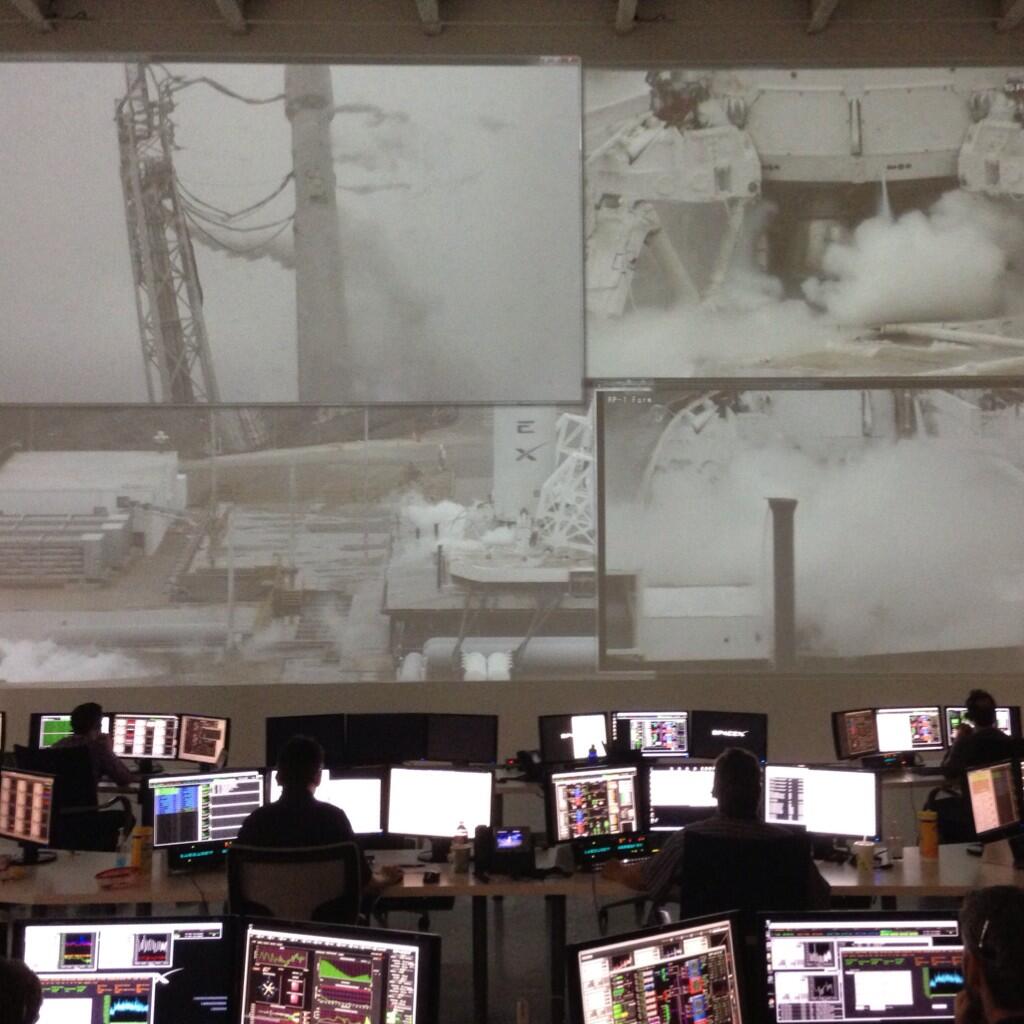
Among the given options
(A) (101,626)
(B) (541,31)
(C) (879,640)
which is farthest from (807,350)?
(A) (101,626)

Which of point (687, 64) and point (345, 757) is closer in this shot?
point (345, 757)

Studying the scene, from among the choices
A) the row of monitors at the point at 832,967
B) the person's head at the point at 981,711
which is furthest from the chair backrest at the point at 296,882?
the person's head at the point at 981,711

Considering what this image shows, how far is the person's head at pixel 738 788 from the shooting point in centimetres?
356

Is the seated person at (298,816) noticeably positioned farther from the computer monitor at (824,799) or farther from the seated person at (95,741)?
the seated person at (95,741)

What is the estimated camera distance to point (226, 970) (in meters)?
A: 2.71

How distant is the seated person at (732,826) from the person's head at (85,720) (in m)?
3.57

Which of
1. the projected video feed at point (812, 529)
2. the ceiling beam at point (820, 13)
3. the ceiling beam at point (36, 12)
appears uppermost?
the ceiling beam at point (820, 13)

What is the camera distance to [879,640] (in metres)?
8.09

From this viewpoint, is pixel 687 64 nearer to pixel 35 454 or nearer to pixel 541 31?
pixel 541 31

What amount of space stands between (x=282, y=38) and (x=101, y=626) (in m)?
4.04

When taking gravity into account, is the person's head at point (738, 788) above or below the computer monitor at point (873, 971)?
above

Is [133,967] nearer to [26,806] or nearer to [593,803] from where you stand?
[26,806]

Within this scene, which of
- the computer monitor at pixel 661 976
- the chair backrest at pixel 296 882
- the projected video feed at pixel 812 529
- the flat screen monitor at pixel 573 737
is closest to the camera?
the computer monitor at pixel 661 976

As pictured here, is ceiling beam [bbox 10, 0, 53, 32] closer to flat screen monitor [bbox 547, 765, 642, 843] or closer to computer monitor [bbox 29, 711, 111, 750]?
computer monitor [bbox 29, 711, 111, 750]
